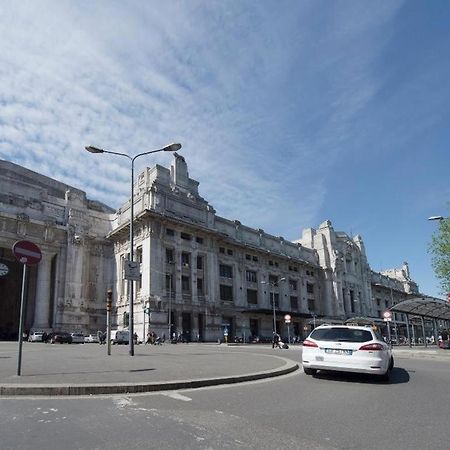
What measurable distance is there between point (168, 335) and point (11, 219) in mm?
24815

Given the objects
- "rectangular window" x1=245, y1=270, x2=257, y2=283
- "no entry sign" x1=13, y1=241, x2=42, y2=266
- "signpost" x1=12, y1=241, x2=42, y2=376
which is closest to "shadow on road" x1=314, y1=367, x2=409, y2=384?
"signpost" x1=12, y1=241, x2=42, y2=376

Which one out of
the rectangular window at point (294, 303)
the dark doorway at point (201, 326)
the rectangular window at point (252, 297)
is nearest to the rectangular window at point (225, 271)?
the rectangular window at point (252, 297)

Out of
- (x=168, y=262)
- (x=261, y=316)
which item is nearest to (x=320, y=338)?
(x=168, y=262)

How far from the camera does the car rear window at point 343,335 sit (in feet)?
35.1

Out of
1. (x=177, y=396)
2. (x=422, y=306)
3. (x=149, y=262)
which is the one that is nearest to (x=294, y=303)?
(x=149, y=262)

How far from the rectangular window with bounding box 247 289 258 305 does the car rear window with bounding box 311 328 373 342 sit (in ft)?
187

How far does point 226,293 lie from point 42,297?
84.7ft

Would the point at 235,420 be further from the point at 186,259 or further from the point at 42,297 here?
the point at 42,297

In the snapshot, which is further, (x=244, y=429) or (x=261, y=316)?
(x=261, y=316)

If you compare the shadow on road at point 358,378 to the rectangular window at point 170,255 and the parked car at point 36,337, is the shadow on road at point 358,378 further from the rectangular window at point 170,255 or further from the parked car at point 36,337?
the rectangular window at point 170,255

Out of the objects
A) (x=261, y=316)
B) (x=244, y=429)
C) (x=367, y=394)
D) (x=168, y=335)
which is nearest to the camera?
(x=244, y=429)

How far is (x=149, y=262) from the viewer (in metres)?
52.7

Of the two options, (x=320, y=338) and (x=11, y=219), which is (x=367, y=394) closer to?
(x=320, y=338)

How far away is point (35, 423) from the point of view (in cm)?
577
